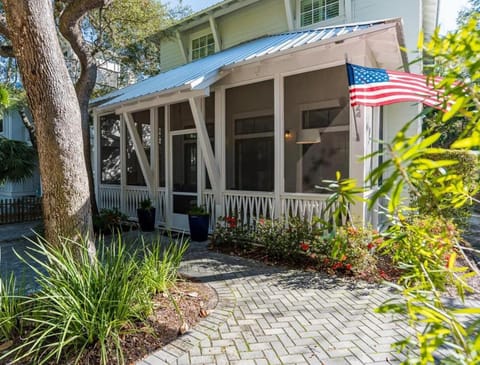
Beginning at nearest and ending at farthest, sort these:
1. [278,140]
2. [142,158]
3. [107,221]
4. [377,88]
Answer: [377,88] → [278,140] → [107,221] → [142,158]

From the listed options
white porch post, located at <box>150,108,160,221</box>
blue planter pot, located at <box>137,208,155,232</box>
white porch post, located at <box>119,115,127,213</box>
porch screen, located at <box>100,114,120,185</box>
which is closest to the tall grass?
blue planter pot, located at <box>137,208,155,232</box>

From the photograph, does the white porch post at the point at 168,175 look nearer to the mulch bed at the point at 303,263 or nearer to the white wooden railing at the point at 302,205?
the mulch bed at the point at 303,263

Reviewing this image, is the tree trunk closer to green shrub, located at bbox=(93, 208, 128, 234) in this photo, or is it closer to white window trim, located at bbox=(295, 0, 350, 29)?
green shrub, located at bbox=(93, 208, 128, 234)

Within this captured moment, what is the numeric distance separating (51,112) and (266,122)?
13.1 ft

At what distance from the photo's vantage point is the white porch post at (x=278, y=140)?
20.2ft

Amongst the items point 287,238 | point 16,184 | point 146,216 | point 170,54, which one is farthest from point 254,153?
point 16,184

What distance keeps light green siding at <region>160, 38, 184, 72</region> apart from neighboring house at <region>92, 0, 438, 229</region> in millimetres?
3606

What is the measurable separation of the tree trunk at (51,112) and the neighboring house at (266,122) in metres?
2.75

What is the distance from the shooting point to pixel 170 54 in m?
13.6

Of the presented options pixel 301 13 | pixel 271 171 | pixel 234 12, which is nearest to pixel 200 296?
pixel 271 171

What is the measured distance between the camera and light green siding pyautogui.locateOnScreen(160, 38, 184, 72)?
13.2 m

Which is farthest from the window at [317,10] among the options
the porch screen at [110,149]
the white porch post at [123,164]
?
the porch screen at [110,149]

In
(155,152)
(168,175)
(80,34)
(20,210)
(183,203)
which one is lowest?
(20,210)

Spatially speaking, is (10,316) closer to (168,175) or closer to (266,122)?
(266,122)
